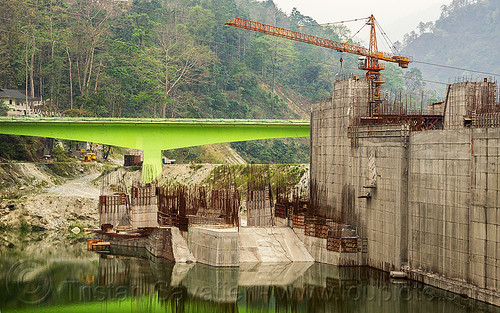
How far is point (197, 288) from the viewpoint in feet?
135

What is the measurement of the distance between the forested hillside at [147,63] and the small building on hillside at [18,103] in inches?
74.3

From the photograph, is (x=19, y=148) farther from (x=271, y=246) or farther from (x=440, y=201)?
(x=440, y=201)

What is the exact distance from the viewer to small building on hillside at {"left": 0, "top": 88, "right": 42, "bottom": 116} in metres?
93.8

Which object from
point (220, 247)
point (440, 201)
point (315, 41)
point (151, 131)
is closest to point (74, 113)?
point (151, 131)

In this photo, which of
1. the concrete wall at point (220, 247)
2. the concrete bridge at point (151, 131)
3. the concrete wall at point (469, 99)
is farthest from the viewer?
the concrete bridge at point (151, 131)

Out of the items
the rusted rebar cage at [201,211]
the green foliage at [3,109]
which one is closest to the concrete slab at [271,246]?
the rusted rebar cage at [201,211]

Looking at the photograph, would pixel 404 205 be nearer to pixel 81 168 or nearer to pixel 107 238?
pixel 107 238

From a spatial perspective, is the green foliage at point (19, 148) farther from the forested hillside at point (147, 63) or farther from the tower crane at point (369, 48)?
the tower crane at point (369, 48)

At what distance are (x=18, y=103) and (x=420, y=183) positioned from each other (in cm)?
6946

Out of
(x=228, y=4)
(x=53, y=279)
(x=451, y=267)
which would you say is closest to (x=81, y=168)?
(x=53, y=279)

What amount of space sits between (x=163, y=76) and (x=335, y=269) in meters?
62.2

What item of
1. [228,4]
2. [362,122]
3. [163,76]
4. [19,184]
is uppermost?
[228,4]

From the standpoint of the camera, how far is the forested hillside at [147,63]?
324ft

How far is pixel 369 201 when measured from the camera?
46.3m
